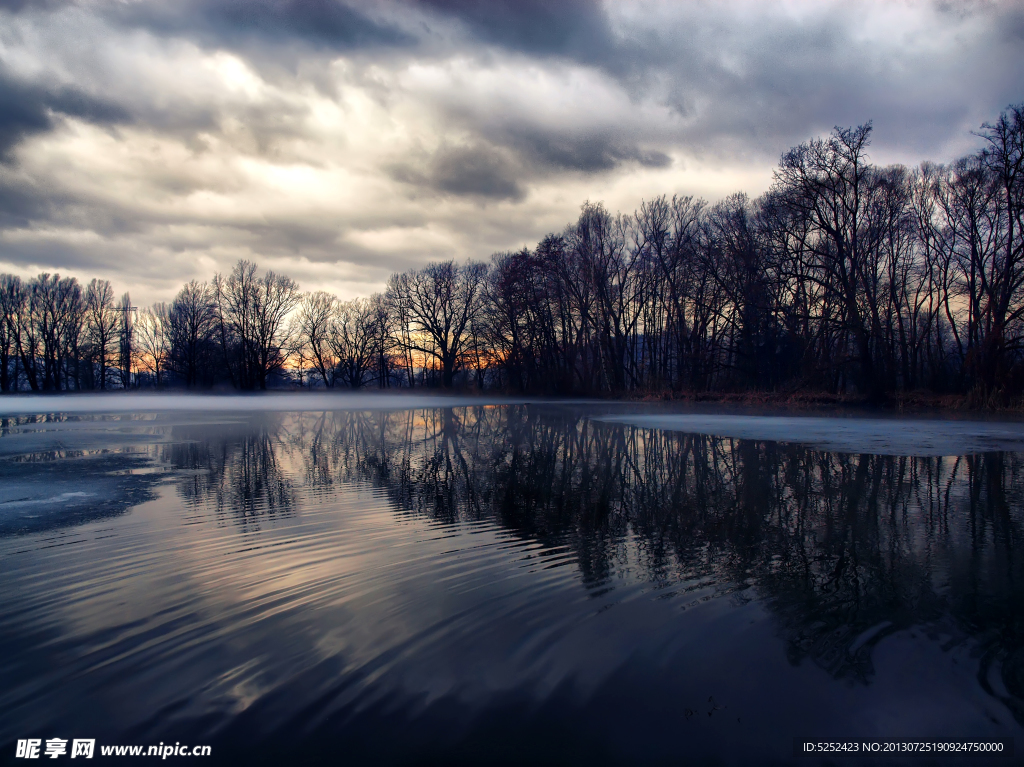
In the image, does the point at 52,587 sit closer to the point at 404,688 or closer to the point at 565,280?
the point at 404,688

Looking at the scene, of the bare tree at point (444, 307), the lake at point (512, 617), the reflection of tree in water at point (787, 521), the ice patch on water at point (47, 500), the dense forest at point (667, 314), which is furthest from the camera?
the bare tree at point (444, 307)

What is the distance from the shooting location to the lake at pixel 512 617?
2492 mm

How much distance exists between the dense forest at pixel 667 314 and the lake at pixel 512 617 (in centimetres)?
2070

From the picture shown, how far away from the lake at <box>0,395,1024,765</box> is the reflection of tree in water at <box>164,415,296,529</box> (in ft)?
0.35

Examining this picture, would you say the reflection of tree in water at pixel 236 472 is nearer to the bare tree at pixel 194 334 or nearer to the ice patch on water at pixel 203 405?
the ice patch on water at pixel 203 405

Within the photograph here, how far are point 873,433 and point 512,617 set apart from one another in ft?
44.7

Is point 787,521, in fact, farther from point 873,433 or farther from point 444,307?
point 444,307

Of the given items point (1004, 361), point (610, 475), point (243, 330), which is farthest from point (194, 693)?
point (243, 330)

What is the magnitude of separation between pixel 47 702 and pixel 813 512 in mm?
6376

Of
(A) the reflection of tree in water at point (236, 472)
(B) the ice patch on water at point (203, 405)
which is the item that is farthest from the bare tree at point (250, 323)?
(A) the reflection of tree in water at point (236, 472)

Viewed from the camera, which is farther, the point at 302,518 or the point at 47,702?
the point at 302,518

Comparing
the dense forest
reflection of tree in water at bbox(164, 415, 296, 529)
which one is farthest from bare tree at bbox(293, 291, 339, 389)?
reflection of tree in water at bbox(164, 415, 296, 529)

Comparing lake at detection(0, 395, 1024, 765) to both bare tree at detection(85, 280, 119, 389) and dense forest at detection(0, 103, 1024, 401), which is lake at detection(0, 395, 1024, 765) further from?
bare tree at detection(85, 280, 119, 389)

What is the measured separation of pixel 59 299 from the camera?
5869 centimetres
